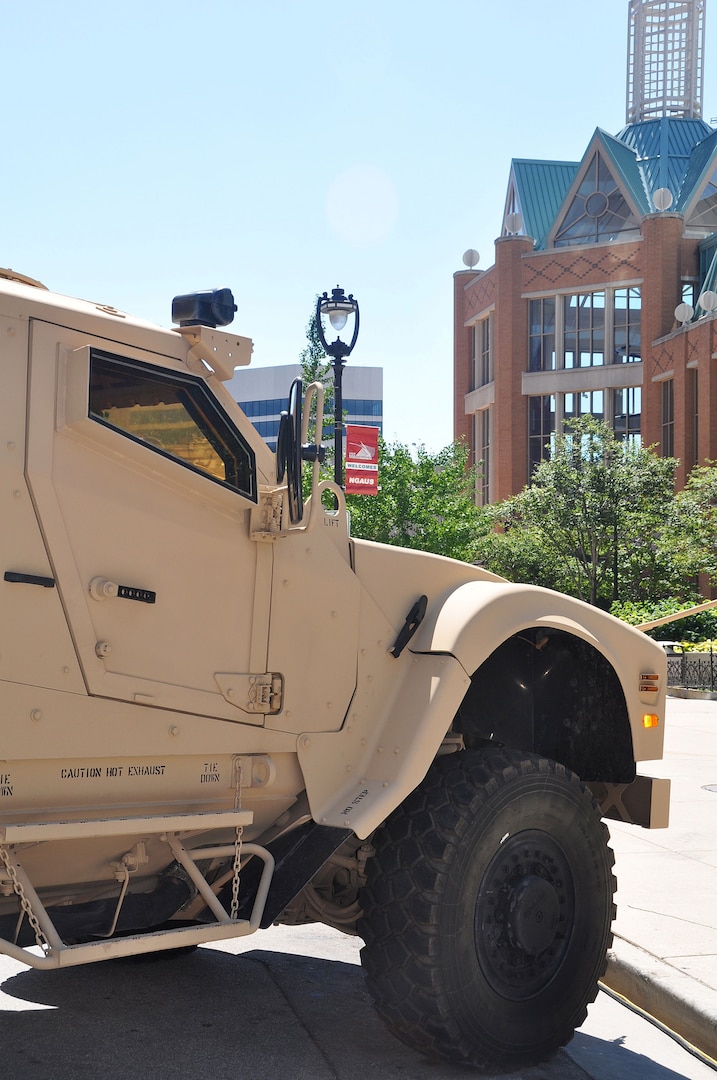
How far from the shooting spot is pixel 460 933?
4359 mm

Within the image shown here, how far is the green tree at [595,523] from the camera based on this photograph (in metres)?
36.6

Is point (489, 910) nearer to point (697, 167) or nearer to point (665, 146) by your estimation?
point (697, 167)

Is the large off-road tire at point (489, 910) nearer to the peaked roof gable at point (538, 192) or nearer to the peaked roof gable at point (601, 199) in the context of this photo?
the peaked roof gable at point (601, 199)

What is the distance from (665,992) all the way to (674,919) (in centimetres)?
120

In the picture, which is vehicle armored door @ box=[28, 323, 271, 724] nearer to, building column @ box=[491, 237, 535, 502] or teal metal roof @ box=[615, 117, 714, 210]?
building column @ box=[491, 237, 535, 502]

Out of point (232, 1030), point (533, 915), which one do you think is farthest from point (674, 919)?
point (232, 1030)

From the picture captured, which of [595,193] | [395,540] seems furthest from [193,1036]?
[595,193]

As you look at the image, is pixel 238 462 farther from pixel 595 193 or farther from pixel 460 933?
pixel 595 193

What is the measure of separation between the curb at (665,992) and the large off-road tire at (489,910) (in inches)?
20.5

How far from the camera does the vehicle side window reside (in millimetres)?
3916

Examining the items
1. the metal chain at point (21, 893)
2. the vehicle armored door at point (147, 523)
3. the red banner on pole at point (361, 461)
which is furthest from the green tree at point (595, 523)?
the metal chain at point (21, 893)

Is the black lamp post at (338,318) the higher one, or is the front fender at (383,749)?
the black lamp post at (338,318)

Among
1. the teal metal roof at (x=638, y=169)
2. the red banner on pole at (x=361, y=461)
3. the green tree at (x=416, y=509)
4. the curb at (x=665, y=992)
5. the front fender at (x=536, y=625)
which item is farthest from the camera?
the teal metal roof at (x=638, y=169)

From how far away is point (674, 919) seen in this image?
644 centimetres
